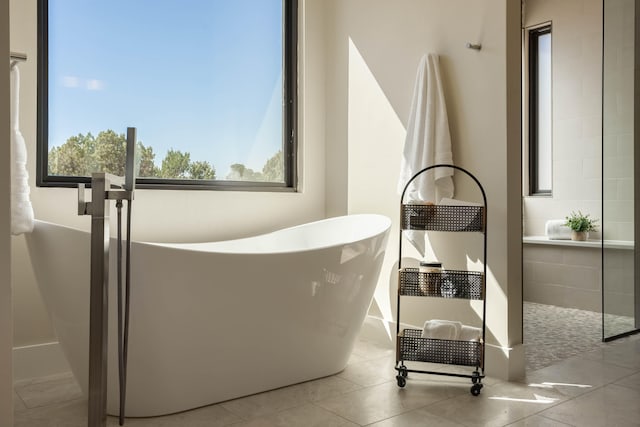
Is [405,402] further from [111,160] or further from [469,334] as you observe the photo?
[111,160]

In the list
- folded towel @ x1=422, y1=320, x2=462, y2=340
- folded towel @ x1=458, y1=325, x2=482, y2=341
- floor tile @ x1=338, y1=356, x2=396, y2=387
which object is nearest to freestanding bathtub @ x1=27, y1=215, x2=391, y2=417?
floor tile @ x1=338, y1=356, x2=396, y2=387

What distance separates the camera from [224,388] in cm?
225

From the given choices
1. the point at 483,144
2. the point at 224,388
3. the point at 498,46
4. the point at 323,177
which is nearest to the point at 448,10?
the point at 498,46

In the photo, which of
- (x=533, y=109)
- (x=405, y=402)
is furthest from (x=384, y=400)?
(x=533, y=109)

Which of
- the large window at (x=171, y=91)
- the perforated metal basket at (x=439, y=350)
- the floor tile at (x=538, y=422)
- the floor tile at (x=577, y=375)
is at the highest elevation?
the large window at (x=171, y=91)

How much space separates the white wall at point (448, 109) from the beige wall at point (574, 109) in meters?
2.09

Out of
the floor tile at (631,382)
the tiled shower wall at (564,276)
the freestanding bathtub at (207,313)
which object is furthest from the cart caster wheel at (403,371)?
the tiled shower wall at (564,276)

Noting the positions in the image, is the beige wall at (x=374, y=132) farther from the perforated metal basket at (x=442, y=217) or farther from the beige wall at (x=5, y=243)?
the beige wall at (x=5, y=243)

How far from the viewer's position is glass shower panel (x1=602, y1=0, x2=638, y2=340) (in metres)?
3.29

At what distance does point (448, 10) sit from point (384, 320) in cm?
178

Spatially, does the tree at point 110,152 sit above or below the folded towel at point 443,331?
above

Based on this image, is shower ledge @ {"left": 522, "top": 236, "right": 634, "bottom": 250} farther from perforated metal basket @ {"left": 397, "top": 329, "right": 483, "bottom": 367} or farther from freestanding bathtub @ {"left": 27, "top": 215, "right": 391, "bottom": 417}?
freestanding bathtub @ {"left": 27, "top": 215, "right": 391, "bottom": 417}

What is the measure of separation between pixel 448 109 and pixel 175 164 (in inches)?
64.5

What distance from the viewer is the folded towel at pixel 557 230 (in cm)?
436
